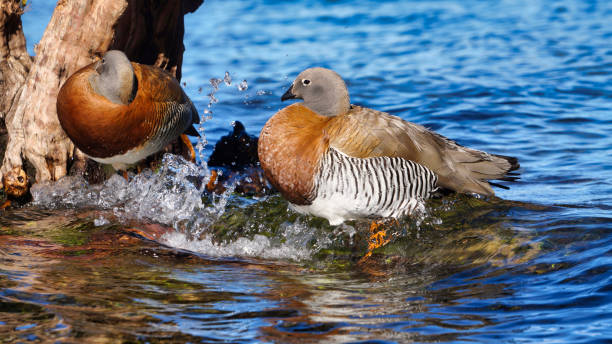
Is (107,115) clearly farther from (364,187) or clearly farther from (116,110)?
(364,187)

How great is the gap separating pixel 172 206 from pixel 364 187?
1.79m

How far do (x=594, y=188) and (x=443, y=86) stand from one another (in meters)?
4.77

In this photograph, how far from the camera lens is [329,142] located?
575 cm

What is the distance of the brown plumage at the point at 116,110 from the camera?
6.16 m

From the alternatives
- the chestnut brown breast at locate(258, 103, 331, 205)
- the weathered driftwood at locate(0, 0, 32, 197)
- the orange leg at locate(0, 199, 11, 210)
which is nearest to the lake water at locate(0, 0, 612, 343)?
the orange leg at locate(0, 199, 11, 210)

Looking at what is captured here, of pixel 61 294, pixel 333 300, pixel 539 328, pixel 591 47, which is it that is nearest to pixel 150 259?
pixel 61 294

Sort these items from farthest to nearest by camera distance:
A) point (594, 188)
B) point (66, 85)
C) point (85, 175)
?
point (594, 188)
point (85, 175)
point (66, 85)

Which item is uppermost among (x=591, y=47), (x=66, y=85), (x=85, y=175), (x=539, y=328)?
(x=591, y=47)

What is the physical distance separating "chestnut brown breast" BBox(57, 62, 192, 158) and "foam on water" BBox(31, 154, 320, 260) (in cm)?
42

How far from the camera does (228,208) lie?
22.5 feet

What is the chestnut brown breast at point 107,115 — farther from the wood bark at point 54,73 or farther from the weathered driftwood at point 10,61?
the weathered driftwood at point 10,61

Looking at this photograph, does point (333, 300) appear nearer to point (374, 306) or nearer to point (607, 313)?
point (374, 306)

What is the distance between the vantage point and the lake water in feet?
13.8

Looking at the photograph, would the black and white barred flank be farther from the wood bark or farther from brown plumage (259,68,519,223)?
the wood bark
